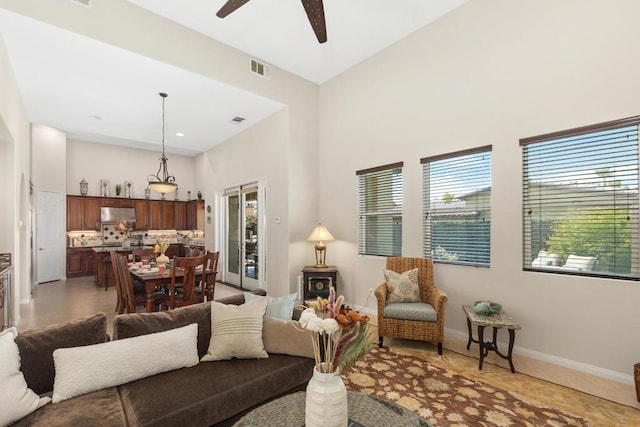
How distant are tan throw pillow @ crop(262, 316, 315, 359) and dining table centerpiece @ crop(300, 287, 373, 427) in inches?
34.7

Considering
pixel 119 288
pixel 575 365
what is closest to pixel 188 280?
pixel 119 288

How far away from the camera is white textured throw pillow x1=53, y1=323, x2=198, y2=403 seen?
1718 millimetres

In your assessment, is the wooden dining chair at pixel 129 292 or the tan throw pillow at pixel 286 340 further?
the wooden dining chair at pixel 129 292

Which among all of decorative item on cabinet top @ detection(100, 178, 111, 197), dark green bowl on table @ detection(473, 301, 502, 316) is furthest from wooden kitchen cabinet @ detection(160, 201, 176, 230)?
dark green bowl on table @ detection(473, 301, 502, 316)

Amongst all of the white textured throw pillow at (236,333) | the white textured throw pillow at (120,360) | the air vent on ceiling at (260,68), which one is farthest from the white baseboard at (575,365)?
the air vent on ceiling at (260,68)

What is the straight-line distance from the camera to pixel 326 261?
17.7ft

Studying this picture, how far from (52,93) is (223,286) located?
4.54m

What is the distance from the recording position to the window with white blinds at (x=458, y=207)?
3.55m

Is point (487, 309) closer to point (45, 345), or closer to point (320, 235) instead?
point (320, 235)

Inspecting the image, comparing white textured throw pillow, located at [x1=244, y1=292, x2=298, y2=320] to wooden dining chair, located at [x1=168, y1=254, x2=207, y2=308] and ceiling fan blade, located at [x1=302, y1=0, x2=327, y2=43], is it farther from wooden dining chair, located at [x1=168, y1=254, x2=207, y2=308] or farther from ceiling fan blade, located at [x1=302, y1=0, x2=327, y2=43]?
ceiling fan blade, located at [x1=302, y1=0, x2=327, y2=43]

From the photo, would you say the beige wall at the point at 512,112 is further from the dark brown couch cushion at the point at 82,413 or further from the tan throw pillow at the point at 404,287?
the dark brown couch cushion at the point at 82,413

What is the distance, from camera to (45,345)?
5.88ft

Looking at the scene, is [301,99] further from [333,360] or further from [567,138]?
[333,360]

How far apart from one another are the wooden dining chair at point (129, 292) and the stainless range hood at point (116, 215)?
5.38 m
